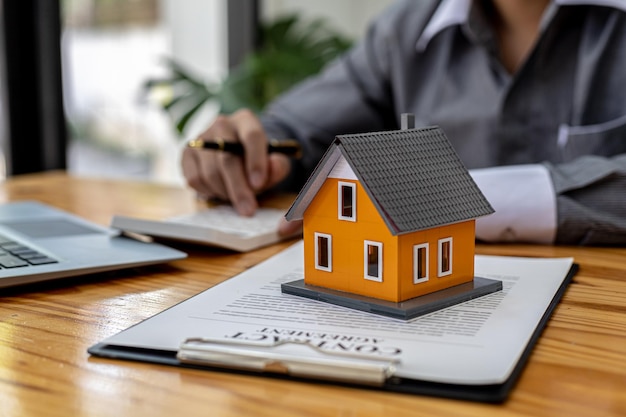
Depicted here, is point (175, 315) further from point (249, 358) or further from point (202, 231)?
point (202, 231)

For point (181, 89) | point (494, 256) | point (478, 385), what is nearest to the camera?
point (478, 385)

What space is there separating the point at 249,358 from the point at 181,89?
221 centimetres

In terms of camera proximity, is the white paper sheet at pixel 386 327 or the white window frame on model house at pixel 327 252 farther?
the white window frame on model house at pixel 327 252

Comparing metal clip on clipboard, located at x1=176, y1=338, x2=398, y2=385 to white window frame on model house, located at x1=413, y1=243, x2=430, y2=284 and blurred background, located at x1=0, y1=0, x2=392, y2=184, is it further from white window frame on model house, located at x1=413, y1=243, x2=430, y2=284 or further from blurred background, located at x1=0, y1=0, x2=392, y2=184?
blurred background, located at x1=0, y1=0, x2=392, y2=184

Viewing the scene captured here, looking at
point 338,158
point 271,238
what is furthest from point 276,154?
point 338,158

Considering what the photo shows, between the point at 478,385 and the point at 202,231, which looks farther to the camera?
the point at 202,231

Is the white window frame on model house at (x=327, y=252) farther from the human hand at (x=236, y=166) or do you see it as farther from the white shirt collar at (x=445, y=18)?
the white shirt collar at (x=445, y=18)

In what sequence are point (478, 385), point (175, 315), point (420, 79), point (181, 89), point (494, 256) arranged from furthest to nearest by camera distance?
1. point (181, 89)
2. point (420, 79)
3. point (494, 256)
4. point (175, 315)
5. point (478, 385)

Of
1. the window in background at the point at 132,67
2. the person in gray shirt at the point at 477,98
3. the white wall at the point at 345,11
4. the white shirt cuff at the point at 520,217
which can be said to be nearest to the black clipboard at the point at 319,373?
the white shirt cuff at the point at 520,217

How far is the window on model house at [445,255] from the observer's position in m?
0.57

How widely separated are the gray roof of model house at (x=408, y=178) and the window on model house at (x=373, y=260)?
0.03m

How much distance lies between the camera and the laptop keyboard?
67cm

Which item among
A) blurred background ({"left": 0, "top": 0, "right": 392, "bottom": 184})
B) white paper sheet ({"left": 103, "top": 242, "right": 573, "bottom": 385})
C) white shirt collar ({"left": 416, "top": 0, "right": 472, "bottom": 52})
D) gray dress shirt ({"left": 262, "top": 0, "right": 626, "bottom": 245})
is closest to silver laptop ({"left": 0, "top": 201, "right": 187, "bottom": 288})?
white paper sheet ({"left": 103, "top": 242, "right": 573, "bottom": 385})

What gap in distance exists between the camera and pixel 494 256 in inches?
29.5
